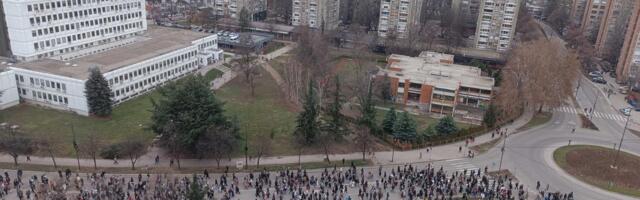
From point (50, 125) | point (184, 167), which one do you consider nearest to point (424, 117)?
point (184, 167)

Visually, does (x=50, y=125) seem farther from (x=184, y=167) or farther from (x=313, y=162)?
(x=313, y=162)

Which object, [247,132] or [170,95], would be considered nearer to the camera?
[170,95]

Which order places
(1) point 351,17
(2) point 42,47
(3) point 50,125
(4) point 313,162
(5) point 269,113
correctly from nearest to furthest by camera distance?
(4) point 313,162 < (3) point 50,125 < (5) point 269,113 < (2) point 42,47 < (1) point 351,17

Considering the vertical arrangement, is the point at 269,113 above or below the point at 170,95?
below

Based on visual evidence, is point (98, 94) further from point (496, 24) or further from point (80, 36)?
point (496, 24)

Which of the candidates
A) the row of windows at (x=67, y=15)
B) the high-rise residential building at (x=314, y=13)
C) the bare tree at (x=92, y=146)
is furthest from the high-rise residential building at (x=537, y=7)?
the bare tree at (x=92, y=146)

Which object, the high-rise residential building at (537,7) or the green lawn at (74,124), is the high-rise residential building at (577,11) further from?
the green lawn at (74,124)
